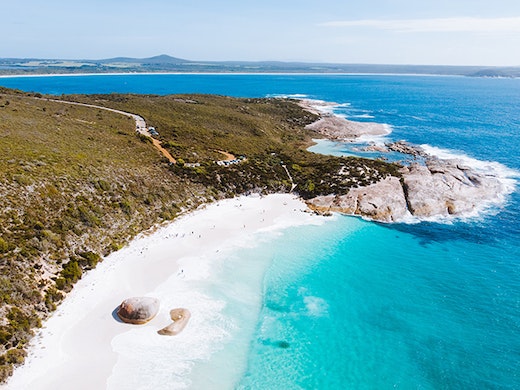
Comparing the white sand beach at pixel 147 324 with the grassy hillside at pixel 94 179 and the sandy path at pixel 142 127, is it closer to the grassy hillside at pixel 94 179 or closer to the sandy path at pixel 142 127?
the grassy hillside at pixel 94 179

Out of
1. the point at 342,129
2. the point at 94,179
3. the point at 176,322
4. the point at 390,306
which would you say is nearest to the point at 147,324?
the point at 176,322

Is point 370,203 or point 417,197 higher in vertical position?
point 417,197

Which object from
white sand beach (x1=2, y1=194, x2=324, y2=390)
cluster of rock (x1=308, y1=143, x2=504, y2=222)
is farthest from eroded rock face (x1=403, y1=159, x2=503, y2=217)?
white sand beach (x1=2, y1=194, x2=324, y2=390)

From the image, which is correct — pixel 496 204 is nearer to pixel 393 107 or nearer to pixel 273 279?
pixel 273 279

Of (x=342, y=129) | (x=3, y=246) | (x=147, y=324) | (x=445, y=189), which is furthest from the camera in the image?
Answer: (x=342, y=129)

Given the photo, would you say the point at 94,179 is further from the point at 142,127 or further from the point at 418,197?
the point at 418,197

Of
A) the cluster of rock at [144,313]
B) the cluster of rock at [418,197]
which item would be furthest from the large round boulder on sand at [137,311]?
the cluster of rock at [418,197]

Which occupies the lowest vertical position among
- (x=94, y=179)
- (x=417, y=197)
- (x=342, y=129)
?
(x=417, y=197)

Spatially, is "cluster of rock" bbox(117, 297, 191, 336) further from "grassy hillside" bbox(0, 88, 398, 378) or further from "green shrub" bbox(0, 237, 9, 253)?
"green shrub" bbox(0, 237, 9, 253)
